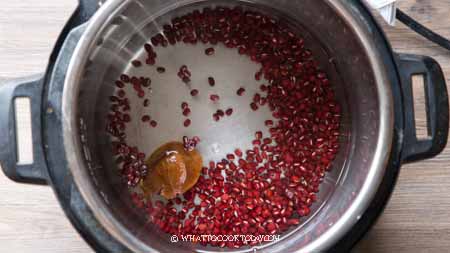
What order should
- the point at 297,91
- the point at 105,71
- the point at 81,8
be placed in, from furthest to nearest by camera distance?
the point at 297,91
the point at 105,71
the point at 81,8

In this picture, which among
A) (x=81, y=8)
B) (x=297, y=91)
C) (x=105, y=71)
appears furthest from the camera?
(x=297, y=91)

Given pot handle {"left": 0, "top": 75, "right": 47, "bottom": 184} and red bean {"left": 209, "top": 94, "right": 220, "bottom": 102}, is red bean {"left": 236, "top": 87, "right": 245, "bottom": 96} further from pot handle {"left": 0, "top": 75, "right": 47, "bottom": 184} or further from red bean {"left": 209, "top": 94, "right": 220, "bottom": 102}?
pot handle {"left": 0, "top": 75, "right": 47, "bottom": 184}

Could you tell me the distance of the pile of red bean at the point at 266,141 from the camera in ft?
3.49

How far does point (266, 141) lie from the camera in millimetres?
1099

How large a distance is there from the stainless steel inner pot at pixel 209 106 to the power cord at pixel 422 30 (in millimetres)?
205

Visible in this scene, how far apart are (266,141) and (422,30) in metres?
0.48

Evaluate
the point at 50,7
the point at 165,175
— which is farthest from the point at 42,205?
the point at 50,7

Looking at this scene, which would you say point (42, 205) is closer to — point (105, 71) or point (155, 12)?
point (105, 71)

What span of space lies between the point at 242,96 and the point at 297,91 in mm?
140

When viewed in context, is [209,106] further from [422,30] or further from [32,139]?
[422,30]

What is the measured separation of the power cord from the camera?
1.08 metres

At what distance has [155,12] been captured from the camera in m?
1.03

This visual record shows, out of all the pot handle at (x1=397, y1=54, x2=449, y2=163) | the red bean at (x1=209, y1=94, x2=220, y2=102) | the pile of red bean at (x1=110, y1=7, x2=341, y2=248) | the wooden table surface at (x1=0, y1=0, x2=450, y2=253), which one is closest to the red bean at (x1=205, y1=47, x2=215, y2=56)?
the pile of red bean at (x1=110, y1=7, x2=341, y2=248)

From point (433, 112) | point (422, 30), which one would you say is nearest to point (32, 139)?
point (433, 112)
